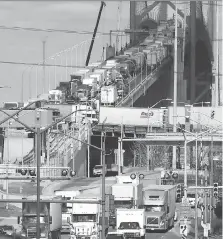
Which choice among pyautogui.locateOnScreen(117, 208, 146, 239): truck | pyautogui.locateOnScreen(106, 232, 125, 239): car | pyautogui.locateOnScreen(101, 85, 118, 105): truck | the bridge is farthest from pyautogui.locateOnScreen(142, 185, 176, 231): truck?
pyautogui.locateOnScreen(101, 85, 118, 105): truck

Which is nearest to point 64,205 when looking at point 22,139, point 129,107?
point 22,139

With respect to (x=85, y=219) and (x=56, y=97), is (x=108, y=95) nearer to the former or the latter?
(x=56, y=97)

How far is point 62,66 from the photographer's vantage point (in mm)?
36906

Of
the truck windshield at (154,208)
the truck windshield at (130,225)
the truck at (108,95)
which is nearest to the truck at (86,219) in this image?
the truck windshield at (130,225)

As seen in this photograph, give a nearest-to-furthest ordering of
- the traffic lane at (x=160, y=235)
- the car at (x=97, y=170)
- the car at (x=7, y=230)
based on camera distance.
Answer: the car at (x=7, y=230), the traffic lane at (x=160, y=235), the car at (x=97, y=170)

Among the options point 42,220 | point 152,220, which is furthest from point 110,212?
point 42,220

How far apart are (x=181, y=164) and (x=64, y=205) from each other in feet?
45.3

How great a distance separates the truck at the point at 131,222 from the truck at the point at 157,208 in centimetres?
87

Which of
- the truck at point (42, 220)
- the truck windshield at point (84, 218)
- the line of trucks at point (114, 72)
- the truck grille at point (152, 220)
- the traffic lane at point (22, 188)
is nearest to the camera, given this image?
the truck at point (42, 220)

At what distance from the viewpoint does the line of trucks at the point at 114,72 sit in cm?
3859

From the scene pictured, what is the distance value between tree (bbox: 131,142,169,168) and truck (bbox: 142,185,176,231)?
12.6 metres

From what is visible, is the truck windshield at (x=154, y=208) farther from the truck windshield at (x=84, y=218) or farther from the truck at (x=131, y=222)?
the truck windshield at (x=84, y=218)

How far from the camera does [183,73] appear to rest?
24.7 m

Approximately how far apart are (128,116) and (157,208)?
56.2ft
